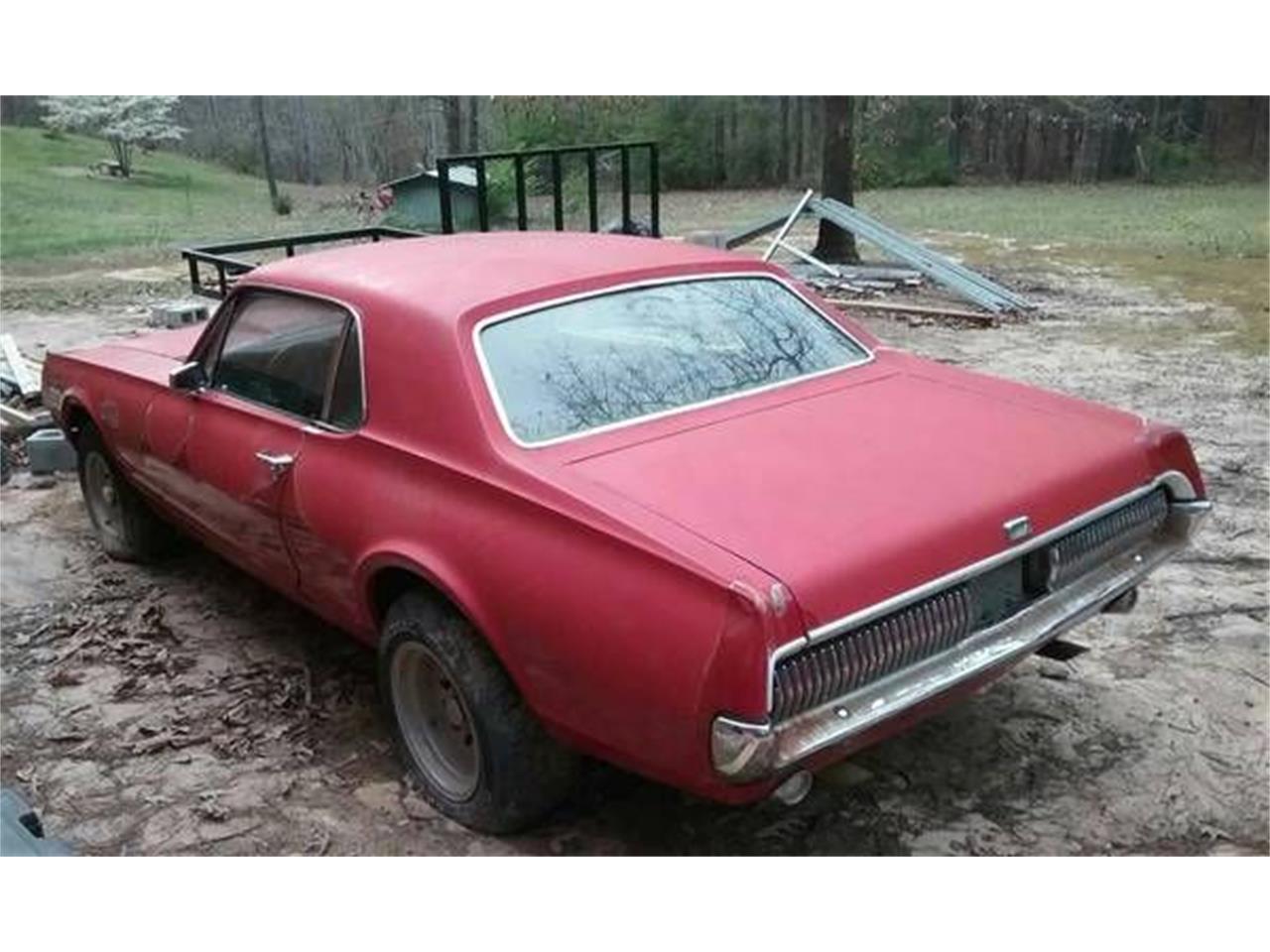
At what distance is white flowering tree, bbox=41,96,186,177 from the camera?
560 inches

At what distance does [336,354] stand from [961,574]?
1.92 metres

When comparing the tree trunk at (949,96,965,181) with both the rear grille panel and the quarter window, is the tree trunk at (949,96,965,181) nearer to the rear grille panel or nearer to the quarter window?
the quarter window

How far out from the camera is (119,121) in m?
15.0

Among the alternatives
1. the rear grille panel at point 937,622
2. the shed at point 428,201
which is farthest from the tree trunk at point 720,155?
the rear grille panel at point 937,622

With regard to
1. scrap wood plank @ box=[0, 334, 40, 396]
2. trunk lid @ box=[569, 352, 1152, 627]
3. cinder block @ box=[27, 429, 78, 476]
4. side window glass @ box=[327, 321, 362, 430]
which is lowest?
cinder block @ box=[27, 429, 78, 476]

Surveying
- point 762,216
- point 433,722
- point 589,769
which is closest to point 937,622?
point 589,769

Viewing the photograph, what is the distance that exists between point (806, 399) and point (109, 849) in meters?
2.27

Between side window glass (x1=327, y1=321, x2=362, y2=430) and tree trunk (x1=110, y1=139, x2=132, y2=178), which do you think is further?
tree trunk (x1=110, y1=139, x2=132, y2=178)

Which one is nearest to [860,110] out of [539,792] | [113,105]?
[113,105]

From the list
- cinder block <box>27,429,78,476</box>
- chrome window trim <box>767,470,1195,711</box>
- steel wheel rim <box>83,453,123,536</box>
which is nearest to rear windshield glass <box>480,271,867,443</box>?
chrome window trim <box>767,470,1195,711</box>

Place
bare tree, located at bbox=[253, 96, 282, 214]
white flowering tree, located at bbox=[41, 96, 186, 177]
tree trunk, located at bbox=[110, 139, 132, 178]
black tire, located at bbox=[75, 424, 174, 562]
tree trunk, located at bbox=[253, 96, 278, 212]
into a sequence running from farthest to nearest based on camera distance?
1. tree trunk, located at bbox=[110, 139, 132, 178]
2. white flowering tree, located at bbox=[41, 96, 186, 177]
3. bare tree, located at bbox=[253, 96, 282, 214]
4. tree trunk, located at bbox=[253, 96, 278, 212]
5. black tire, located at bbox=[75, 424, 174, 562]

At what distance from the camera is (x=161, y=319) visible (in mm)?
9883

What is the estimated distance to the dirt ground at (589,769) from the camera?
10.2 feet

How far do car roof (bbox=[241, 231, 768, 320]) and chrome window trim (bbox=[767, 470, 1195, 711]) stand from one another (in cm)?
141
